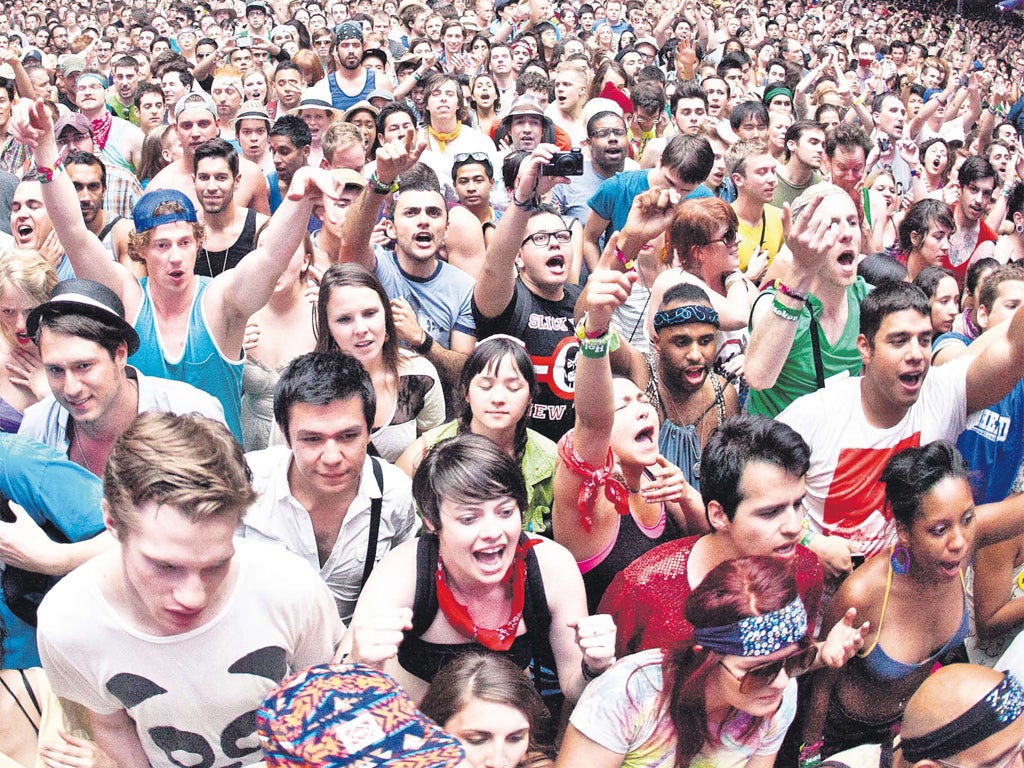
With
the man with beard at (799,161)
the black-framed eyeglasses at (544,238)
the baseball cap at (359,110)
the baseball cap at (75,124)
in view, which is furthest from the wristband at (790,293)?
the baseball cap at (75,124)

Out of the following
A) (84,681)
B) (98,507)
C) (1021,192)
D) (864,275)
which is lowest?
(84,681)

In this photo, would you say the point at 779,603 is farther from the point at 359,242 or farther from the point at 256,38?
the point at 256,38

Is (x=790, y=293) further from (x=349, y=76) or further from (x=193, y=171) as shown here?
(x=349, y=76)

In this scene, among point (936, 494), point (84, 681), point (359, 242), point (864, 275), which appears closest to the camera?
point (84, 681)

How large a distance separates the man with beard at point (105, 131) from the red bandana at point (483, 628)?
18.3 feet

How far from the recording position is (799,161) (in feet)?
20.9

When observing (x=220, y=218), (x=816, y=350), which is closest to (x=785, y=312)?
(x=816, y=350)

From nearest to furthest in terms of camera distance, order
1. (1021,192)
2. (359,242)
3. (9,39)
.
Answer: (359,242), (1021,192), (9,39)

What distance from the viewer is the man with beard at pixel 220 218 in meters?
4.72

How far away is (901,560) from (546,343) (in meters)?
1.61

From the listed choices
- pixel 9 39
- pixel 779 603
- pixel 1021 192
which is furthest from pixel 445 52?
pixel 779 603

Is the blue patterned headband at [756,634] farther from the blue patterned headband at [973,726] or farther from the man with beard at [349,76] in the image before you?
the man with beard at [349,76]

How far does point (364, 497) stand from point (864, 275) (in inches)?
111

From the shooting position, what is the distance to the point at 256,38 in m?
9.98
